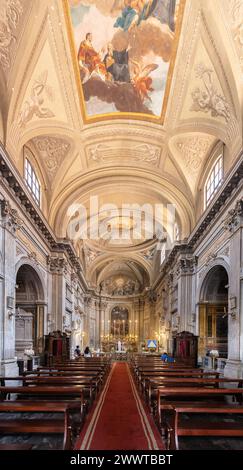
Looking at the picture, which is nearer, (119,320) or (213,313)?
(213,313)

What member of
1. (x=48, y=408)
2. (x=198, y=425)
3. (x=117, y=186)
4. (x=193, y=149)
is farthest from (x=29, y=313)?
(x=198, y=425)

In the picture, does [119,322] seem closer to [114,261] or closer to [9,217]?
[114,261]

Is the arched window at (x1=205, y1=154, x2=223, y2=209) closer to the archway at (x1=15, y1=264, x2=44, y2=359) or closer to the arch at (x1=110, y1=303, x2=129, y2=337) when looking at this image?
the archway at (x1=15, y1=264, x2=44, y2=359)

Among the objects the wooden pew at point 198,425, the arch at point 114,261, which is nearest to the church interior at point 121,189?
the wooden pew at point 198,425

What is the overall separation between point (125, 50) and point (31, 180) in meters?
7.91

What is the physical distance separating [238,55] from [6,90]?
7709mm

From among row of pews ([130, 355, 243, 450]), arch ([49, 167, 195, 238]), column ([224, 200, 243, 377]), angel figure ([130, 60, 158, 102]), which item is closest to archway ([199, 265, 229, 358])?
arch ([49, 167, 195, 238])

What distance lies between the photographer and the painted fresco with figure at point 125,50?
35.7ft

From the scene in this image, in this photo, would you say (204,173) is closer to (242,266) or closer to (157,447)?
(242,266)

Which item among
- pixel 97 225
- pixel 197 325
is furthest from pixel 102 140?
pixel 97 225

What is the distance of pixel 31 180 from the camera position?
17.5 m

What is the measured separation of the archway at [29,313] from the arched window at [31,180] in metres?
4.05

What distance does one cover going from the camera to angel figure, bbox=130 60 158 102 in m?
13.0

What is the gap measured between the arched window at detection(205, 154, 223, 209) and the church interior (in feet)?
0.33
